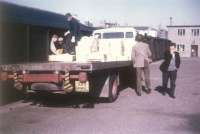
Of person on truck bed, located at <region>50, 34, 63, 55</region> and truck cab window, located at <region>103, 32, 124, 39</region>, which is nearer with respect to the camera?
person on truck bed, located at <region>50, 34, 63, 55</region>

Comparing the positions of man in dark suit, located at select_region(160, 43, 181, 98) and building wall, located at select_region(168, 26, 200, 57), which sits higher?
building wall, located at select_region(168, 26, 200, 57)

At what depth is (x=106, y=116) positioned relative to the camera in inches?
372

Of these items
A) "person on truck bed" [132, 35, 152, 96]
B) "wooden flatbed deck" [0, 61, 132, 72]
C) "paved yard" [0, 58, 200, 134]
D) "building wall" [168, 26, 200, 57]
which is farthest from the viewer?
"building wall" [168, 26, 200, 57]

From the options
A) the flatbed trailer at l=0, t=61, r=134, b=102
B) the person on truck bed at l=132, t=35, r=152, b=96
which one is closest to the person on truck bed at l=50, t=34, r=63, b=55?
the person on truck bed at l=132, t=35, r=152, b=96

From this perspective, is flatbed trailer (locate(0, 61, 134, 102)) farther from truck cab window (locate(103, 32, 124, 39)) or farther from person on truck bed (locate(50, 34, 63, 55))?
truck cab window (locate(103, 32, 124, 39))

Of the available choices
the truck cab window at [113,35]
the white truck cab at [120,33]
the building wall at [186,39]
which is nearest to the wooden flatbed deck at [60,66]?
the white truck cab at [120,33]

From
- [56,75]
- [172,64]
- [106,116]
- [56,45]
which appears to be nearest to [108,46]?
[56,45]

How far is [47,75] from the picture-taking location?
998 cm

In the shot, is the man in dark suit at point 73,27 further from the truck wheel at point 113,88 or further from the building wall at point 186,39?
the building wall at point 186,39

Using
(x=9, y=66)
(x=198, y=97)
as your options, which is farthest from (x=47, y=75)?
(x=198, y=97)

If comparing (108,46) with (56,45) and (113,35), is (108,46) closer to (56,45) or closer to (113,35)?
(56,45)

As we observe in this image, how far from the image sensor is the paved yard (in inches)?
316

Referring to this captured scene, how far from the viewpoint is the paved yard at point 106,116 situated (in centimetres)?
802

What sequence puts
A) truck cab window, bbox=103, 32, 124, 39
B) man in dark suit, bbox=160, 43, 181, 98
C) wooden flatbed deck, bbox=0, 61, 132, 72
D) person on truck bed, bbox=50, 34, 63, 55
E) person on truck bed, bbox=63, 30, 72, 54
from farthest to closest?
truck cab window, bbox=103, 32, 124, 39 < person on truck bed, bbox=63, 30, 72, 54 < person on truck bed, bbox=50, 34, 63, 55 < man in dark suit, bbox=160, 43, 181, 98 < wooden flatbed deck, bbox=0, 61, 132, 72
